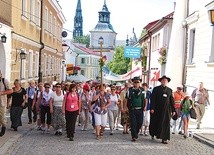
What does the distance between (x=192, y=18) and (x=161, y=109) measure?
9.75 m

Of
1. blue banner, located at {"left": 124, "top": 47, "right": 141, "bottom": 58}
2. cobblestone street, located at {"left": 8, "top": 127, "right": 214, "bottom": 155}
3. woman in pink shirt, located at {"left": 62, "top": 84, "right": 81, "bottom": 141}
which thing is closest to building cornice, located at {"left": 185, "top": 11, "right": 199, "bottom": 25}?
cobblestone street, located at {"left": 8, "top": 127, "right": 214, "bottom": 155}

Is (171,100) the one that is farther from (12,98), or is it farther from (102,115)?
(12,98)

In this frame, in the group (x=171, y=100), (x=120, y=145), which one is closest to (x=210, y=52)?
(x=171, y=100)

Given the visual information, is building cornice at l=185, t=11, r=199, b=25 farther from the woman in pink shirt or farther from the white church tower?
the white church tower

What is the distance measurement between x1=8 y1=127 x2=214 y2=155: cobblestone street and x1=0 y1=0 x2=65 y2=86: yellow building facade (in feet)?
24.9

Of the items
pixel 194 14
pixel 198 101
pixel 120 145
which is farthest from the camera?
pixel 194 14

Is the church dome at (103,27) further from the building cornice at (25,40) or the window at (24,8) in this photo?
the window at (24,8)

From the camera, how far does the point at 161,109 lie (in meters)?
12.4

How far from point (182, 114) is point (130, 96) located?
2.07 metres

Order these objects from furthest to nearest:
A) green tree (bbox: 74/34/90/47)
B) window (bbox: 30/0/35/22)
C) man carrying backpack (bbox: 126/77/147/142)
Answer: green tree (bbox: 74/34/90/47), window (bbox: 30/0/35/22), man carrying backpack (bbox: 126/77/147/142)

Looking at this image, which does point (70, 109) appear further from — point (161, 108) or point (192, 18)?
point (192, 18)

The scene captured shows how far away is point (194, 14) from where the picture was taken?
20.7 m

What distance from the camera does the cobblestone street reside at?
10266 millimetres

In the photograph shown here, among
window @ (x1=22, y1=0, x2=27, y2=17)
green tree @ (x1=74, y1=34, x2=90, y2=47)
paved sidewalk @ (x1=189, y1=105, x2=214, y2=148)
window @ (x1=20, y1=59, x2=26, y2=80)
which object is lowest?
paved sidewalk @ (x1=189, y1=105, x2=214, y2=148)
